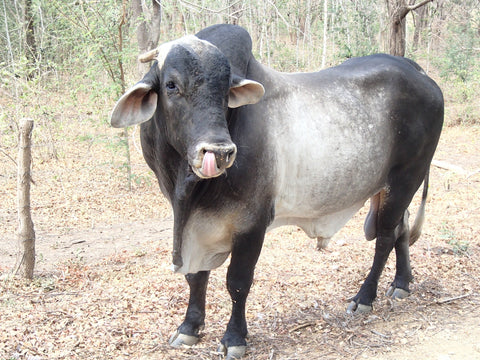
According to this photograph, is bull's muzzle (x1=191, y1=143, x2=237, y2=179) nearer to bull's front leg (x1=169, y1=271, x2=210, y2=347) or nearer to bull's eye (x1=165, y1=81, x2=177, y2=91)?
bull's eye (x1=165, y1=81, x2=177, y2=91)

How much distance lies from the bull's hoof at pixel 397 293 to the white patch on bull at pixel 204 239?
5.55 feet

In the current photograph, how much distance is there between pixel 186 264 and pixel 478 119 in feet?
36.6

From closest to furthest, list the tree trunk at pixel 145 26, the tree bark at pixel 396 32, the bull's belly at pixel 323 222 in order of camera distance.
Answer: the bull's belly at pixel 323 222, the tree bark at pixel 396 32, the tree trunk at pixel 145 26

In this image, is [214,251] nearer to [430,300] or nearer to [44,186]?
[430,300]

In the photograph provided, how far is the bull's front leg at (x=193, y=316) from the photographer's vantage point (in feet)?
11.4

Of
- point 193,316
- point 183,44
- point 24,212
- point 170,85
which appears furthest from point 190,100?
point 24,212

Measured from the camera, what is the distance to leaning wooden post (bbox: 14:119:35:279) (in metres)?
4.46

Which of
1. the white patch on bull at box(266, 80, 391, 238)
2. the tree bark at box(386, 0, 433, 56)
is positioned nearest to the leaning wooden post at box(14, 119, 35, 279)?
the white patch on bull at box(266, 80, 391, 238)

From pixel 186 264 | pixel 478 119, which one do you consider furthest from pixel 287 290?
pixel 478 119

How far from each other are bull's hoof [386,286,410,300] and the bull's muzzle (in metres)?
2.41

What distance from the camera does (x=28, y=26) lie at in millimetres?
13516

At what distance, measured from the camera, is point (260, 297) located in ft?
14.0

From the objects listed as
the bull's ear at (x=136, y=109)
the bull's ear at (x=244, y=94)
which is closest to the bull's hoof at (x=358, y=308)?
the bull's ear at (x=244, y=94)

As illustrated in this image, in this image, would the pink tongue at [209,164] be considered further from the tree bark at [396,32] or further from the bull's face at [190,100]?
the tree bark at [396,32]
